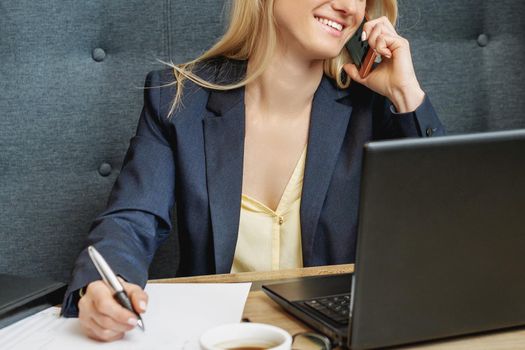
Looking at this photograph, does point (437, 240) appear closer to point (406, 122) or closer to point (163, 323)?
point (163, 323)

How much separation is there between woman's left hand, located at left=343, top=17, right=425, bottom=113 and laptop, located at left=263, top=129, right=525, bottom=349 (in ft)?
2.26

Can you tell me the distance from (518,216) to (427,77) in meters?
1.12

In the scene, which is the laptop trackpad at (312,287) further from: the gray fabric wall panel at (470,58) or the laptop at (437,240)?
the gray fabric wall panel at (470,58)

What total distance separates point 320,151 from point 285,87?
0.16m

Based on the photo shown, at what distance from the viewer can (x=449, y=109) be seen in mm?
1943

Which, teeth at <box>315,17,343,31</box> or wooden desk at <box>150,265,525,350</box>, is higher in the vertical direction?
teeth at <box>315,17,343,31</box>

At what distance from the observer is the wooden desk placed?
34.9 inches

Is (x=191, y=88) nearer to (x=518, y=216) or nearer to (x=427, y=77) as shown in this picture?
(x=427, y=77)

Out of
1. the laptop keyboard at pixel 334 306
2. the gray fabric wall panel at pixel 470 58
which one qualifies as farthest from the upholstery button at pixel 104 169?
the laptop keyboard at pixel 334 306

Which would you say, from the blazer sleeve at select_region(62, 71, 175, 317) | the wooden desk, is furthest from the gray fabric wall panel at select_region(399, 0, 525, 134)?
the wooden desk

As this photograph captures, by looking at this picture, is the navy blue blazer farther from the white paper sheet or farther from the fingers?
the white paper sheet

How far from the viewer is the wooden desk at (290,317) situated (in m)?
0.89

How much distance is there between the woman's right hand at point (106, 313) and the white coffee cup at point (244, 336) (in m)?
0.13

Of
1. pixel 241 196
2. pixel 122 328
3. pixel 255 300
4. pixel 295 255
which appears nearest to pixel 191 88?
pixel 241 196
